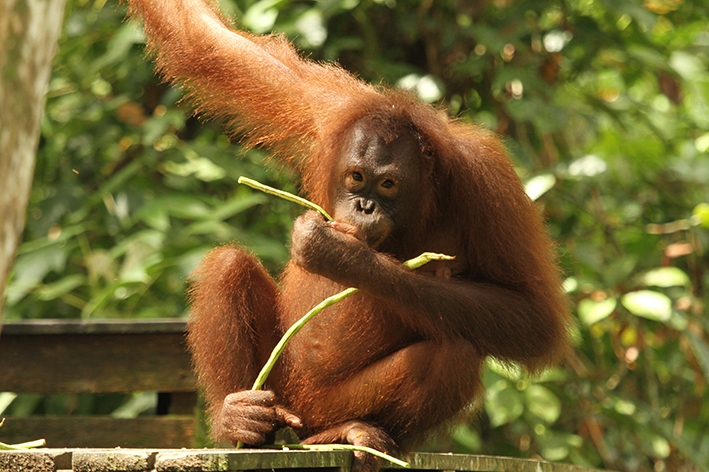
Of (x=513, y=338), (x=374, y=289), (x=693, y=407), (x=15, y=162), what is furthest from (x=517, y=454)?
(x=15, y=162)

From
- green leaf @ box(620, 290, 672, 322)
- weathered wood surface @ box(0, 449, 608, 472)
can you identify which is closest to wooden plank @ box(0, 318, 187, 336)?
weathered wood surface @ box(0, 449, 608, 472)

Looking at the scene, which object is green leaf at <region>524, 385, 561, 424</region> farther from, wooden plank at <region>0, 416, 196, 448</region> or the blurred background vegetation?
wooden plank at <region>0, 416, 196, 448</region>

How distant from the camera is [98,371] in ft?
12.3

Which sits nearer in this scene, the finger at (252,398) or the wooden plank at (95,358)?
the finger at (252,398)

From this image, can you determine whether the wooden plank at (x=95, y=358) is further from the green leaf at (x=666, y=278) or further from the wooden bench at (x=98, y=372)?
the green leaf at (x=666, y=278)

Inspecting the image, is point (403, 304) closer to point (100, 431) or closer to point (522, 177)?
point (100, 431)

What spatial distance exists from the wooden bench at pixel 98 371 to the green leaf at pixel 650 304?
2.29 metres

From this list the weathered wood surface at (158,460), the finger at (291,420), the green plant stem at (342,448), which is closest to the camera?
the weathered wood surface at (158,460)

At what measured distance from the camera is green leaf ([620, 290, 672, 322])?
4.04 m

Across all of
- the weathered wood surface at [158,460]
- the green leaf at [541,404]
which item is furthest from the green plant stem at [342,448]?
the green leaf at [541,404]

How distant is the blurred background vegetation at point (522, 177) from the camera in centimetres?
431

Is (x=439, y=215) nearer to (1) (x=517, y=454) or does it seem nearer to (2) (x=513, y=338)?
(2) (x=513, y=338)

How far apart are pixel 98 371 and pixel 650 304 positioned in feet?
9.06

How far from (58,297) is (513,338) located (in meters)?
3.15
